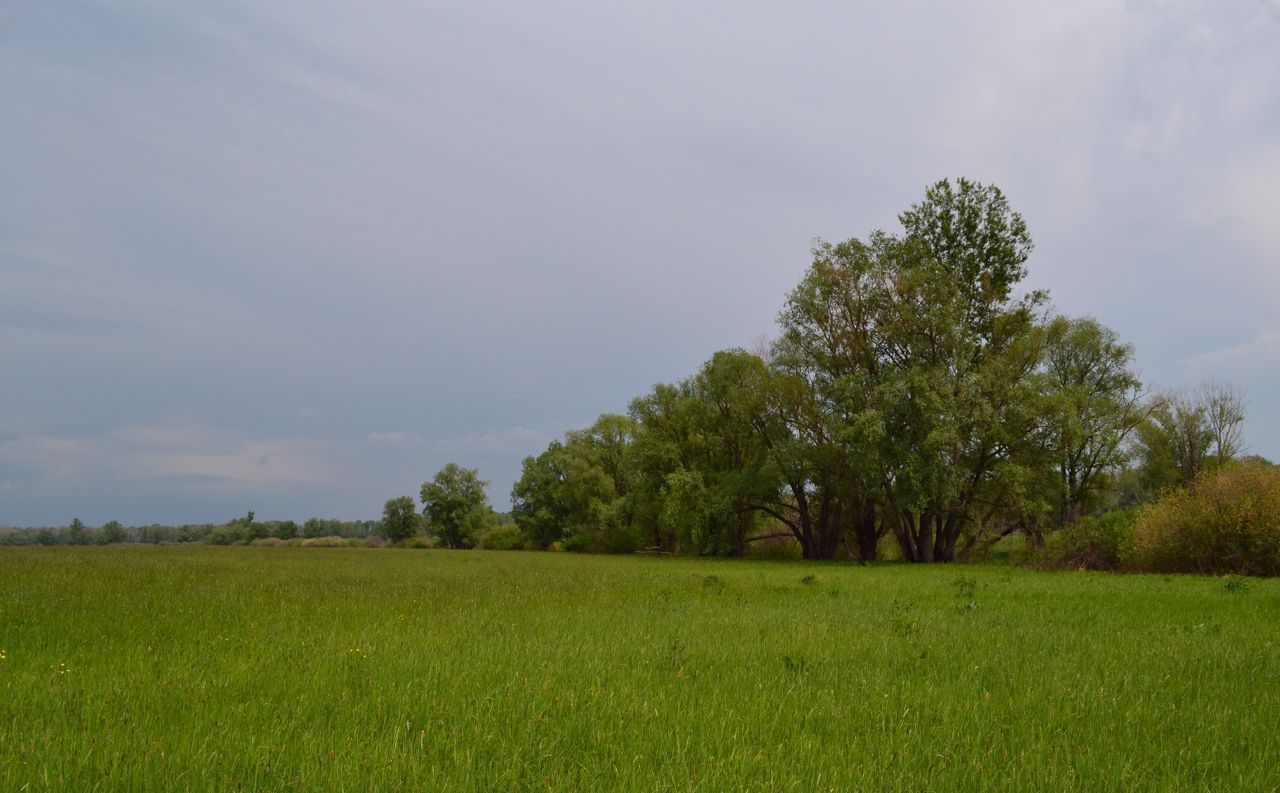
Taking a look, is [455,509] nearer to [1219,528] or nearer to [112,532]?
[112,532]

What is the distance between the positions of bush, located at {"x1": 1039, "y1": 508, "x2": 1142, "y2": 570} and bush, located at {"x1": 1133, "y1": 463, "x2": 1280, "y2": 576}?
110 cm

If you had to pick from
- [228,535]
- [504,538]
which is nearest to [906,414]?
[504,538]

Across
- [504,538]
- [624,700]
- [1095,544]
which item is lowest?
[504,538]

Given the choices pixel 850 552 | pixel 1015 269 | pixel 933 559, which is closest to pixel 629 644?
pixel 933 559

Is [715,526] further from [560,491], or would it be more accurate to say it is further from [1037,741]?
[1037,741]

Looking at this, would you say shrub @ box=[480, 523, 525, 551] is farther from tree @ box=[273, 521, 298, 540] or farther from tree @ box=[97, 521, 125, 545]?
tree @ box=[97, 521, 125, 545]

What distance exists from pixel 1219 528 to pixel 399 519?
96.4 metres

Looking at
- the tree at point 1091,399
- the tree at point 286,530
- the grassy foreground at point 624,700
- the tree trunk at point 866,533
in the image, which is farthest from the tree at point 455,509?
the grassy foreground at point 624,700

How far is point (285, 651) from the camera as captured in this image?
Answer: 295 inches

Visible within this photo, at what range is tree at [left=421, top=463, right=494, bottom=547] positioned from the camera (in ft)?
296

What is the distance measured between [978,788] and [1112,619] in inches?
390

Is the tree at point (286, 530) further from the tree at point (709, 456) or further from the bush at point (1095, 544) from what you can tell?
the bush at point (1095, 544)

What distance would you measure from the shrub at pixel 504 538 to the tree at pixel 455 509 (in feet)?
16.3

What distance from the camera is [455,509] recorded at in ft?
298
